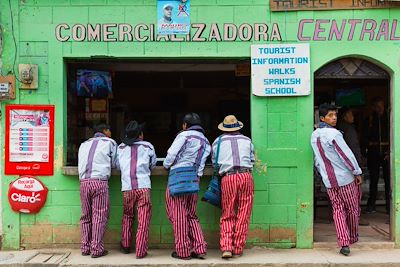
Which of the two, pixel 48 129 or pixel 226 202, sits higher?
pixel 48 129

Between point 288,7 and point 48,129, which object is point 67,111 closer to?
point 48,129

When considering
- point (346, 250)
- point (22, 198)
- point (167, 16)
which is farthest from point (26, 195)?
point (346, 250)

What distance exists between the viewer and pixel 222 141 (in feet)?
22.3

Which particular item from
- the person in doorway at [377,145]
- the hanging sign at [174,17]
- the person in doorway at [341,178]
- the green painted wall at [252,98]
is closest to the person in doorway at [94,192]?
the green painted wall at [252,98]

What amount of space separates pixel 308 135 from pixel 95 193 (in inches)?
119

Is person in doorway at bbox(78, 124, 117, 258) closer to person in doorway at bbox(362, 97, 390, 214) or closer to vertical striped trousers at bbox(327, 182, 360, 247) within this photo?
vertical striped trousers at bbox(327, 182, 360, 247)

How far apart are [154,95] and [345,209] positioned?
16.3 feet

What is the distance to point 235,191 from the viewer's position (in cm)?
664

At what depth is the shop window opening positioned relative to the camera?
7.96 m

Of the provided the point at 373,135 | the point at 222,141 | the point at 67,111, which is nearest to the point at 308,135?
the point at 222,141

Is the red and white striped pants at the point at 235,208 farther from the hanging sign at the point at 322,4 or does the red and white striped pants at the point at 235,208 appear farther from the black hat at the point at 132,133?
the hanging sign at the point at 322,4

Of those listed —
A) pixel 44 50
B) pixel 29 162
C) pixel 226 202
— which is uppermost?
pixel 44 50

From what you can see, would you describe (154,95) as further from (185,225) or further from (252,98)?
(185,225)

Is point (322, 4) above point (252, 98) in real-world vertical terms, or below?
above
